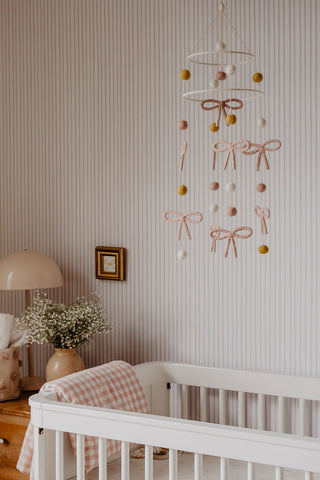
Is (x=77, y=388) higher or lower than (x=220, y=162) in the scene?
lower

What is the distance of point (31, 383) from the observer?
2.99 meters

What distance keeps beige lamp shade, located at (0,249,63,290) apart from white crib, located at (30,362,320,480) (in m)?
0.55

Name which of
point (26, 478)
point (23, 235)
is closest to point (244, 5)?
point (23, 235)

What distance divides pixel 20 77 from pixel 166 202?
0.98 m

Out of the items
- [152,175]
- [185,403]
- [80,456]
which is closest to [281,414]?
[185,403]

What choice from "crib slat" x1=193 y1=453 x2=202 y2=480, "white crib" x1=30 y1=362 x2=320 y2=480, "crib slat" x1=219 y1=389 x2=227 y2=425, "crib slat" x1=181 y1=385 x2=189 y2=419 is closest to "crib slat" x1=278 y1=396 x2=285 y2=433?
"white crib" x1=30 y1=362 x2=320 y2=480

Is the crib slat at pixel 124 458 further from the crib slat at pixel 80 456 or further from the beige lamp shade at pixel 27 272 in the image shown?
the beige lamp shade at pixel 27 272

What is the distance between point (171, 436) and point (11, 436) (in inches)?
34.9

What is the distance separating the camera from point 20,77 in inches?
132

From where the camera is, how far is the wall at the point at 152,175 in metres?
2.71

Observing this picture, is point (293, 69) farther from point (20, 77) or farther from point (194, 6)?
point (20, 77)

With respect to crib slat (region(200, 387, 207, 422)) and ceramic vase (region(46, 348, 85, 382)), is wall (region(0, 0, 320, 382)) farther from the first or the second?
ceramic vase (region(46, 348, 85, 382))

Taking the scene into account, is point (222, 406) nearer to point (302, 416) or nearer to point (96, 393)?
point (302, 416)

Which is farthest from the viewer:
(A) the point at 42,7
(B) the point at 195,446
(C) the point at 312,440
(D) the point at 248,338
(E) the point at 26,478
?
(A) the point at 42,7
